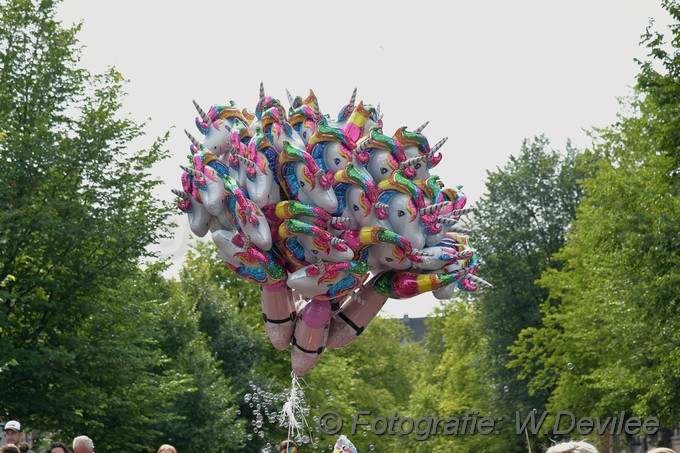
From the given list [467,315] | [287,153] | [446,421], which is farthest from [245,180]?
[467,315]

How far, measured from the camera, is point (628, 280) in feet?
94.8

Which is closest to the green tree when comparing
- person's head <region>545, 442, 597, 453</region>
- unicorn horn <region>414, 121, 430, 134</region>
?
unicorn horn <region>414, 121, 430, 134</region>

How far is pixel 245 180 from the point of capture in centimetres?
1024

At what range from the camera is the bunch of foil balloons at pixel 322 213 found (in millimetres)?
10148

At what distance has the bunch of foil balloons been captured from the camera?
10.1 m

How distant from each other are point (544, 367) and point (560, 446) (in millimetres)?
36665

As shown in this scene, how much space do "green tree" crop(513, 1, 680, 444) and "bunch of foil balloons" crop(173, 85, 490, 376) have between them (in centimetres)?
1594

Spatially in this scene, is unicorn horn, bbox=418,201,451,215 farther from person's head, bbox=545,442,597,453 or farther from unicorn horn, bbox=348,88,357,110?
person's head, bbox=545,442,597,453

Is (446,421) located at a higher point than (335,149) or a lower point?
higher

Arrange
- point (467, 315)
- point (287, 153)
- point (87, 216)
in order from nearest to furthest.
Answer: point (287, 153), point (87, 216), point (467, 315)

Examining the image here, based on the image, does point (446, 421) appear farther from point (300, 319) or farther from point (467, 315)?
point (300, 319)

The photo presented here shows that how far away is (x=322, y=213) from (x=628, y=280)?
65.6ft

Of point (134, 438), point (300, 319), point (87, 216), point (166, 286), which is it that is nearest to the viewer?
point (300, 319)

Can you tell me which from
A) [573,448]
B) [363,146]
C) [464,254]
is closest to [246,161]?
[363,146]
